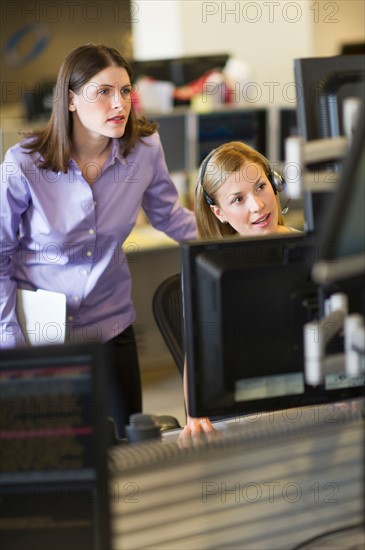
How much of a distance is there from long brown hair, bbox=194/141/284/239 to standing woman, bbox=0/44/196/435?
33 centimetres

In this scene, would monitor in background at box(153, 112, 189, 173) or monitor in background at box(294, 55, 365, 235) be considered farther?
monitor in background at box(153, 112, 189, 173)

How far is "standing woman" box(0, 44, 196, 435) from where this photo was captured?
7.95ft

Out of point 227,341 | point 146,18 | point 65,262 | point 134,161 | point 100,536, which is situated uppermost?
point 146,18

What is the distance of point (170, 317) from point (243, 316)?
1076mm

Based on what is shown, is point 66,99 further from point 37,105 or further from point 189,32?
point 189,32

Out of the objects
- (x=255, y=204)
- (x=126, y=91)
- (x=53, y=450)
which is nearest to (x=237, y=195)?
(x=255, y=204)

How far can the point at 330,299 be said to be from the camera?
1.37m

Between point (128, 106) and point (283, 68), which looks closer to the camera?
point (128, 106)

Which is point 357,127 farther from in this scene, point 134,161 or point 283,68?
point 283,68

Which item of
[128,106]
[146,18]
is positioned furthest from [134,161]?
[146,18]

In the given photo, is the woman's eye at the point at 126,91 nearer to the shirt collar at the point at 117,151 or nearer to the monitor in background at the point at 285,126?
the shirt collar at the point at 117,151

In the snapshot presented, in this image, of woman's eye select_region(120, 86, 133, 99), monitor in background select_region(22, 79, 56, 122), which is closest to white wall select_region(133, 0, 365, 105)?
monitor in background select_region(22, 79, 56, 122)

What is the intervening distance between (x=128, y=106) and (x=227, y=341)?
125 centimetres

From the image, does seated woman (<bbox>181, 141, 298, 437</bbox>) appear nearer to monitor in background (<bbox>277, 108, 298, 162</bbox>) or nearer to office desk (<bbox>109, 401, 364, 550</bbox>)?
office desk (<bbox>109, 401, 364, 550</bbox>)
